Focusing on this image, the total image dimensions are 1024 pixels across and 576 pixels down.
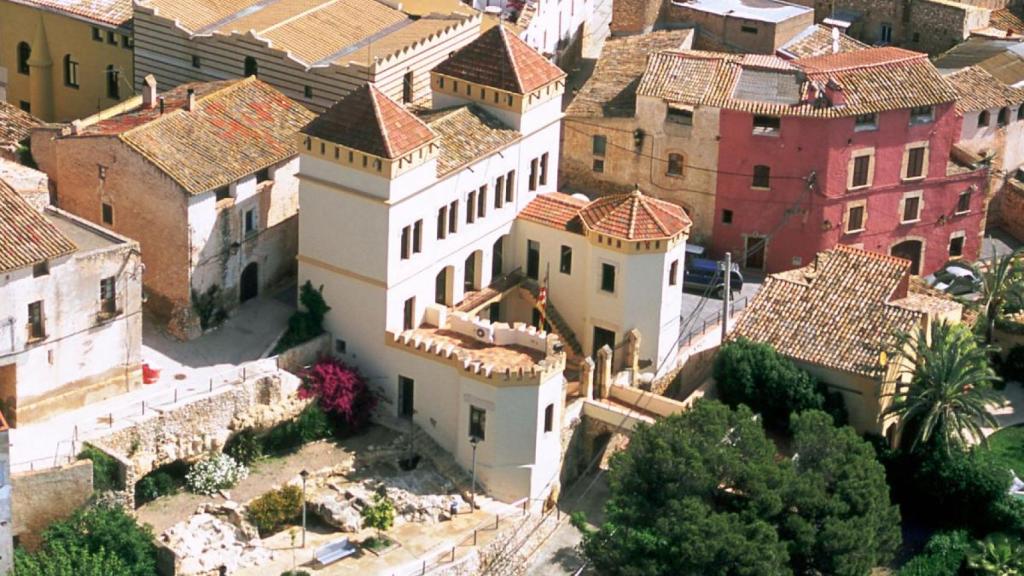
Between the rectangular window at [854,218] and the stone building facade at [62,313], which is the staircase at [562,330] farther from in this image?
the stone building facade at [62,313]

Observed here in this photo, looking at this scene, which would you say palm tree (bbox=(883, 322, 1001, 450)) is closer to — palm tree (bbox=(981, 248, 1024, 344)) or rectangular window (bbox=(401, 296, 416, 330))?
palm tree (bbox=(981, 248, 1024, 344))

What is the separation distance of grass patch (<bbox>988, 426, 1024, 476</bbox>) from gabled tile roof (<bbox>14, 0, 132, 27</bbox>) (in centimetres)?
4262

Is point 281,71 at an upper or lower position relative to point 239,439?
upper

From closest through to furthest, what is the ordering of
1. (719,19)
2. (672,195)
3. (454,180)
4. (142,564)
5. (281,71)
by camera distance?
(142,564)
(454,180)
(281,71)
(672,195)
(719,19)

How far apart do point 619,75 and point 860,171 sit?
12.7 m

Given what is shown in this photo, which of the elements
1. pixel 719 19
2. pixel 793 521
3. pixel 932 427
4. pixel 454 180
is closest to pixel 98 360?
pixel 454 180

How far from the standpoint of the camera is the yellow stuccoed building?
10212cm

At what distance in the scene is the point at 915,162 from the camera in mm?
104125

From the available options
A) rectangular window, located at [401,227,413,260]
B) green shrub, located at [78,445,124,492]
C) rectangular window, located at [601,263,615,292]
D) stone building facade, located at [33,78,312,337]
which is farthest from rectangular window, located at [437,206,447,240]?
green shrub, located at [78,445,124,492]

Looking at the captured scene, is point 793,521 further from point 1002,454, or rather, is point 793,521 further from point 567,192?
point 567,192

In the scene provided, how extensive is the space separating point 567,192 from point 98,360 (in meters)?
29.1

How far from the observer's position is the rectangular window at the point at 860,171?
336ft

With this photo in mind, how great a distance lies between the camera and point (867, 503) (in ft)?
280

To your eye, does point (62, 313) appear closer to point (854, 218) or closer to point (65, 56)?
point (65, 56)
